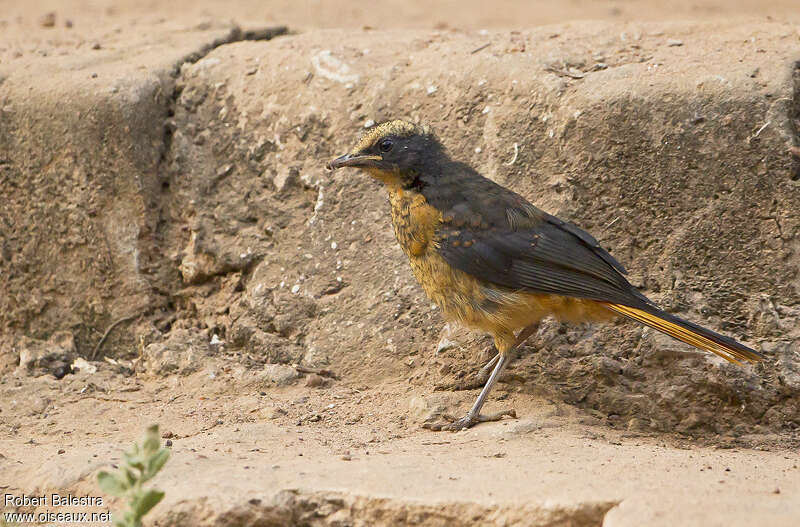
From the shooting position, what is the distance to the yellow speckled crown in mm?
5195

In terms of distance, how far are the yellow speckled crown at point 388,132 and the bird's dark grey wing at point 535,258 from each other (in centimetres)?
54

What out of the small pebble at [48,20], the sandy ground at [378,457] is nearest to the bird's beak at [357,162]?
the sandy ground at [378,457]

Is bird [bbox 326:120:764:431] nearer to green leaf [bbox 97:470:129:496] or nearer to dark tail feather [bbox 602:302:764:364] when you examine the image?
dark tail feather [bbox 602:302:764:364]

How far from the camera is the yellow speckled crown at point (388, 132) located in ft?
17.0

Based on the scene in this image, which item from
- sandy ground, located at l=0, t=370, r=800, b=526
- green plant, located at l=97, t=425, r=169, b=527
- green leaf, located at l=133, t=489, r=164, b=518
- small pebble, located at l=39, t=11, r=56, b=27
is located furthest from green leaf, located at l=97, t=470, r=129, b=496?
small pebble, located at l=39, t=11, r=56, b=27

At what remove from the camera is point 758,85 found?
5.41 m

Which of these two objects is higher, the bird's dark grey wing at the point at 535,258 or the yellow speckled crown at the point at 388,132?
the yellow speckled crown at the point at 388,132

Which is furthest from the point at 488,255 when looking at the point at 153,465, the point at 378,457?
the point at 153,465

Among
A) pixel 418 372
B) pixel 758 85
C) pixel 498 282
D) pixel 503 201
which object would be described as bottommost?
pixel 418 372

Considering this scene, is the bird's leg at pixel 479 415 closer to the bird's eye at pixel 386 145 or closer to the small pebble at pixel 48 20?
the bird's eye at pixel 386 145

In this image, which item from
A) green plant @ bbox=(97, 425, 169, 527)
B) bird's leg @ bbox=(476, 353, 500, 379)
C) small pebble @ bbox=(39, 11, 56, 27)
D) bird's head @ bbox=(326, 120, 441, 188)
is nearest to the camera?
green plant @ bbox=(97, 425, 169, 527)

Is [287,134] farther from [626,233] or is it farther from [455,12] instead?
[455,12]

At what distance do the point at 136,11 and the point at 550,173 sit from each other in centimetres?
478

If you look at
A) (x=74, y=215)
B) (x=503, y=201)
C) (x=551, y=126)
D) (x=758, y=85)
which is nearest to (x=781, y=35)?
(x=758, y=85)
